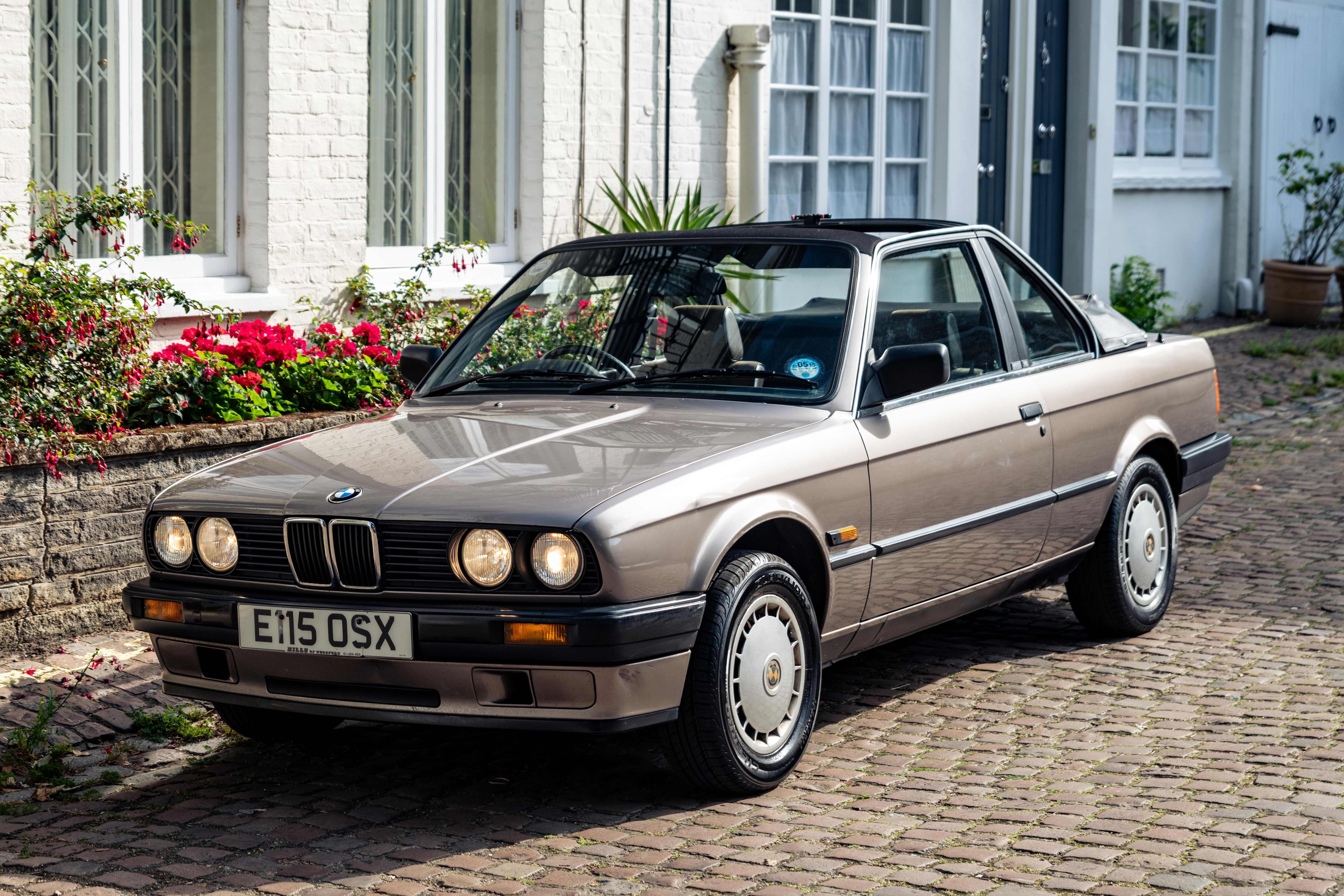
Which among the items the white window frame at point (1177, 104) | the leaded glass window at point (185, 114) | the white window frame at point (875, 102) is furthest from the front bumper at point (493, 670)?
the white window frame at point (1177, 104)

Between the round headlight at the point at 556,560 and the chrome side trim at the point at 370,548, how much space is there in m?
0.43

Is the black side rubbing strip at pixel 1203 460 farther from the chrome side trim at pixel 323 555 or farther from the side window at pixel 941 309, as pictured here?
the chrome side trim at pixel 323 555

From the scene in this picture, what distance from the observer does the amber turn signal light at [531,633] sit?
4.15 m

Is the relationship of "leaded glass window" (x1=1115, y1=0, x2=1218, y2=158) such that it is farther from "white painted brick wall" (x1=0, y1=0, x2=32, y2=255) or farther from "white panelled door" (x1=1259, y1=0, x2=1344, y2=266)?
"white painted brick wall" (x1=0, y1=0, x2=32, y2=255)

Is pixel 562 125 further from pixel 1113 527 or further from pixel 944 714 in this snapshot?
pixel 944 714

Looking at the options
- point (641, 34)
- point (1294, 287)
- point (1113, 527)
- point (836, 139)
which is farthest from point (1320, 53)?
point (1113, 527)

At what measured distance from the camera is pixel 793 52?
13047 millimetres

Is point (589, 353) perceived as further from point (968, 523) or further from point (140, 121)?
point (140, 121)

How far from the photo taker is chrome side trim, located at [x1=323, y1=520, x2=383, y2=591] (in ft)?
14.1

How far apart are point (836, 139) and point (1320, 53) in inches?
379

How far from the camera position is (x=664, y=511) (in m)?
4.28

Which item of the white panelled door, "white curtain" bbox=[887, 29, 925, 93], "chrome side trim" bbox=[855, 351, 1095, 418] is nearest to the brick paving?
"chrome side trim" bbox=[855, 351, 1095, 418]

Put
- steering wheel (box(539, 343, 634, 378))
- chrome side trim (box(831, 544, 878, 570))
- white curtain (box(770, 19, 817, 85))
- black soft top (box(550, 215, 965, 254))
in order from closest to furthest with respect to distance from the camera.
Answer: chrome side trim (box(831, 544, 878, 570)), steering wheel (box(539, 343, 634, 378)), black soft top (box(550, 215, 965, 254)), white curtain (box(770, 19, 817, 85))

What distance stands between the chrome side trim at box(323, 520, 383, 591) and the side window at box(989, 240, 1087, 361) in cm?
277
